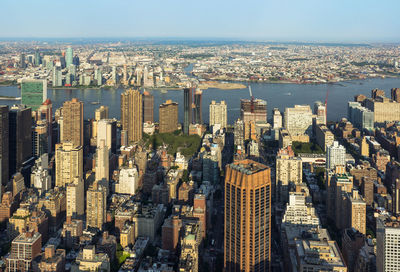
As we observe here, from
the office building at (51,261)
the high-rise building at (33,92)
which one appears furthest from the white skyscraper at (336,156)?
the high-rise building at (33,92)

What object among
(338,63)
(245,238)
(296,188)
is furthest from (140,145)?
(338,63)

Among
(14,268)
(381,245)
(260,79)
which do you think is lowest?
(14,268)

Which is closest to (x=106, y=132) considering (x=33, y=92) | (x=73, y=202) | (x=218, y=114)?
(x=73, y=202)

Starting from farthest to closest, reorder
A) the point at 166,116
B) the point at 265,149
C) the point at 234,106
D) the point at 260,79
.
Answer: the point at 260,79 < the point at 234,106 < the point at 166,116 < the point at 265,149

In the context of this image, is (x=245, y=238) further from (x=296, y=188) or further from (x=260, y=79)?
(x=260, y=79)

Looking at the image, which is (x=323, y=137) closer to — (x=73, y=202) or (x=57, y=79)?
(x=73, y=202)

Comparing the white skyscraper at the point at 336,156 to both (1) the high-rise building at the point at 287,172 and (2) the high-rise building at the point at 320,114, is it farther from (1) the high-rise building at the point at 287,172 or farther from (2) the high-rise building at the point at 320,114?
(2) the high-rise building at the point at 320,114
